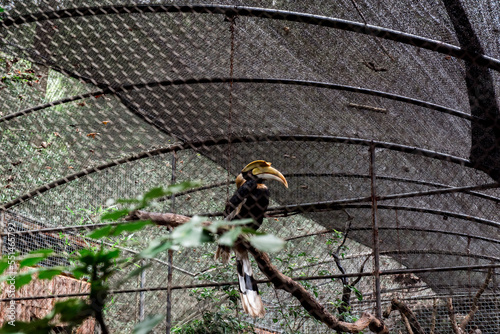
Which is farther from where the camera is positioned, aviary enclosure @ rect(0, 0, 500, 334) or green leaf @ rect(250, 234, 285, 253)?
aviary enclosure @ rect(0, 0, 500, 334)

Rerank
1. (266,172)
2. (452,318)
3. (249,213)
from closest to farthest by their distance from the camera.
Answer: (249,213) → (266,172) → (452,318)

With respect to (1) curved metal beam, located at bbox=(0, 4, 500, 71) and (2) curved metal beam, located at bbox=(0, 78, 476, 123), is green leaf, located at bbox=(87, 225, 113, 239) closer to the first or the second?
(1) curved metal beam, located at bbox=(0, 4, 500, 71)

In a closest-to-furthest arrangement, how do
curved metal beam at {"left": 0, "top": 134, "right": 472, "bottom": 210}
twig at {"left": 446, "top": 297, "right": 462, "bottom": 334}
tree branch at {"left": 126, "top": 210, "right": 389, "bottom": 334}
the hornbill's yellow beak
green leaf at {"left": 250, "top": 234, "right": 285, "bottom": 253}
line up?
1. green leaf at {"left": 250, "top": 234, "right": 285, "bottom": 253}
2. tree branch at {"left": 126, "top": 210, "right": 389, "bottom": 334}
3. the hornbill's yellow beak
4. curved metal beam at {"left": 0, "top": 134, "right": 472, "bottom": 210}
5. twig at {"left": 446, "top": 297, "right": 462, "bottom": 334}

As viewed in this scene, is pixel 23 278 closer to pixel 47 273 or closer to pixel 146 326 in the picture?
pixel 47 273

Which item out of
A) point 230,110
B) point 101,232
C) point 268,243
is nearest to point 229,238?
point 268,243

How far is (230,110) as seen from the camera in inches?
91.6

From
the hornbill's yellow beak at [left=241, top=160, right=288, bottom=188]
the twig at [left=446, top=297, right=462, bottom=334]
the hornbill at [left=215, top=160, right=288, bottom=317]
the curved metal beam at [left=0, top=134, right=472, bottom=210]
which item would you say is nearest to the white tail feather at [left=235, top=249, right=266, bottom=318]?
the hornbill at [left=215, top=160, right=288, bottom=317]

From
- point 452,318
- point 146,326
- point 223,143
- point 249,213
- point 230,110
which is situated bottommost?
point 146,326

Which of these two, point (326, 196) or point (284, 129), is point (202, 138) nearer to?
point (284, 129)

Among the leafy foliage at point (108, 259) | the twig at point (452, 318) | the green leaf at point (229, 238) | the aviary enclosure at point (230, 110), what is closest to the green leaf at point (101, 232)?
the leafy foliage at point (108, 259)

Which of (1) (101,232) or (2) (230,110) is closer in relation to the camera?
(1) (101,232)

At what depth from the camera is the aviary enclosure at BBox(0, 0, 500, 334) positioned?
7.63 feet

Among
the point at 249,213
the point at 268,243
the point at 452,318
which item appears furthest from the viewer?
the point at 452,318

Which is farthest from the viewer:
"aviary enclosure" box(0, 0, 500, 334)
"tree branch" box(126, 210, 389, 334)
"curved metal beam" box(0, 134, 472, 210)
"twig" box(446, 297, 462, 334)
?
"twig" box(446, 297, 462, 334)
